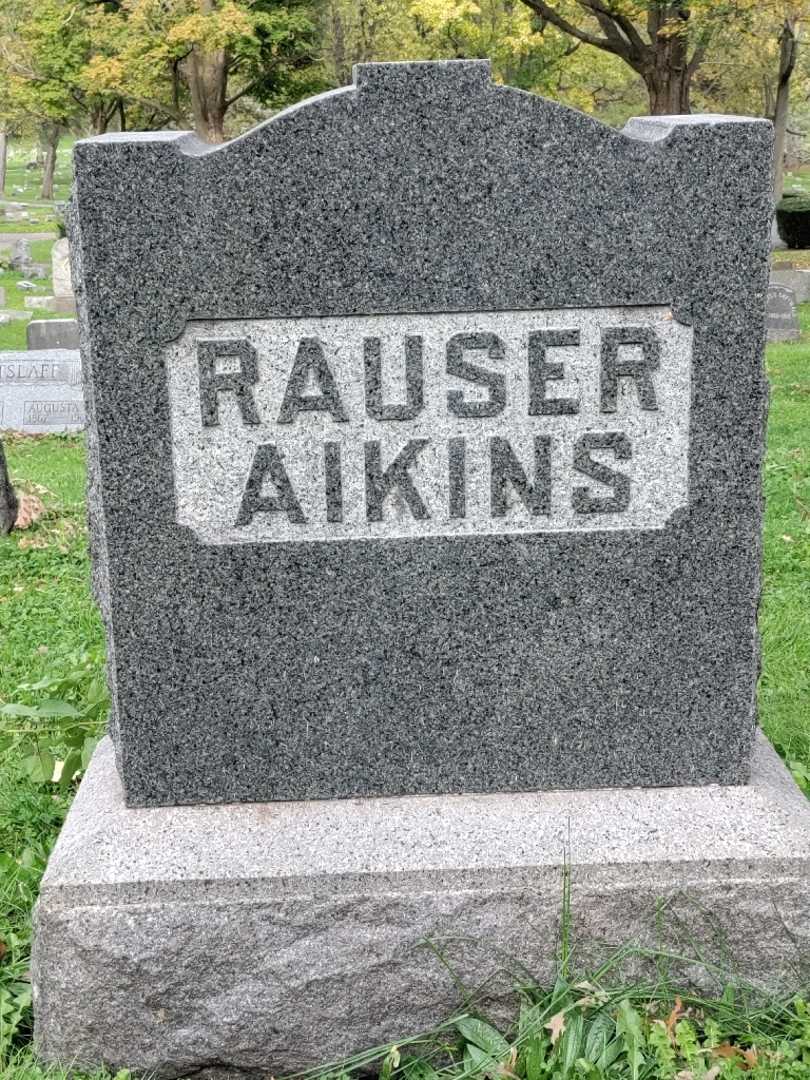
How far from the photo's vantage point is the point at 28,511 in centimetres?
661

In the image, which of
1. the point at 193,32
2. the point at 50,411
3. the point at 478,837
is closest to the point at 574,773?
the point at 478,837

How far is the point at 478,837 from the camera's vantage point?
2521 millimetres

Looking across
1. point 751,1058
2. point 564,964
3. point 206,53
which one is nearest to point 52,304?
point 206,53

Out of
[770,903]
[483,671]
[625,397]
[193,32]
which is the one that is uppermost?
[193,32]

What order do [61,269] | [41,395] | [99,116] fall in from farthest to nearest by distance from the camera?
[99,116] → [61,269] → [41,395]

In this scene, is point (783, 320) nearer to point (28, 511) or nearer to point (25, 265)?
point (28, 511)

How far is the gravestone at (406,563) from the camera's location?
242 centimetres

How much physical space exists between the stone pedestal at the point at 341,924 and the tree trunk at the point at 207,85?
26.6m

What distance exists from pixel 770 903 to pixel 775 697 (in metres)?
1.60

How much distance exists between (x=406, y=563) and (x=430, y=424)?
0.29m

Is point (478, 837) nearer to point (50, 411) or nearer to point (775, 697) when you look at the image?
point (775, 697)

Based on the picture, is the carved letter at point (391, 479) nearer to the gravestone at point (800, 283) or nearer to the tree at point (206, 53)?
the gravestone at point (800, 283)

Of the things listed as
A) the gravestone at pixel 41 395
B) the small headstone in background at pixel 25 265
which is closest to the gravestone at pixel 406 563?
the gravestone at pixel 41 395

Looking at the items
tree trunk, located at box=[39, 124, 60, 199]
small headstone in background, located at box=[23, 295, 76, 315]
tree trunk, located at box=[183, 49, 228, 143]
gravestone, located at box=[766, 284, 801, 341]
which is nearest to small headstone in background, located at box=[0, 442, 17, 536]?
gravestone, located at box=[766, 284, 801, 341]
